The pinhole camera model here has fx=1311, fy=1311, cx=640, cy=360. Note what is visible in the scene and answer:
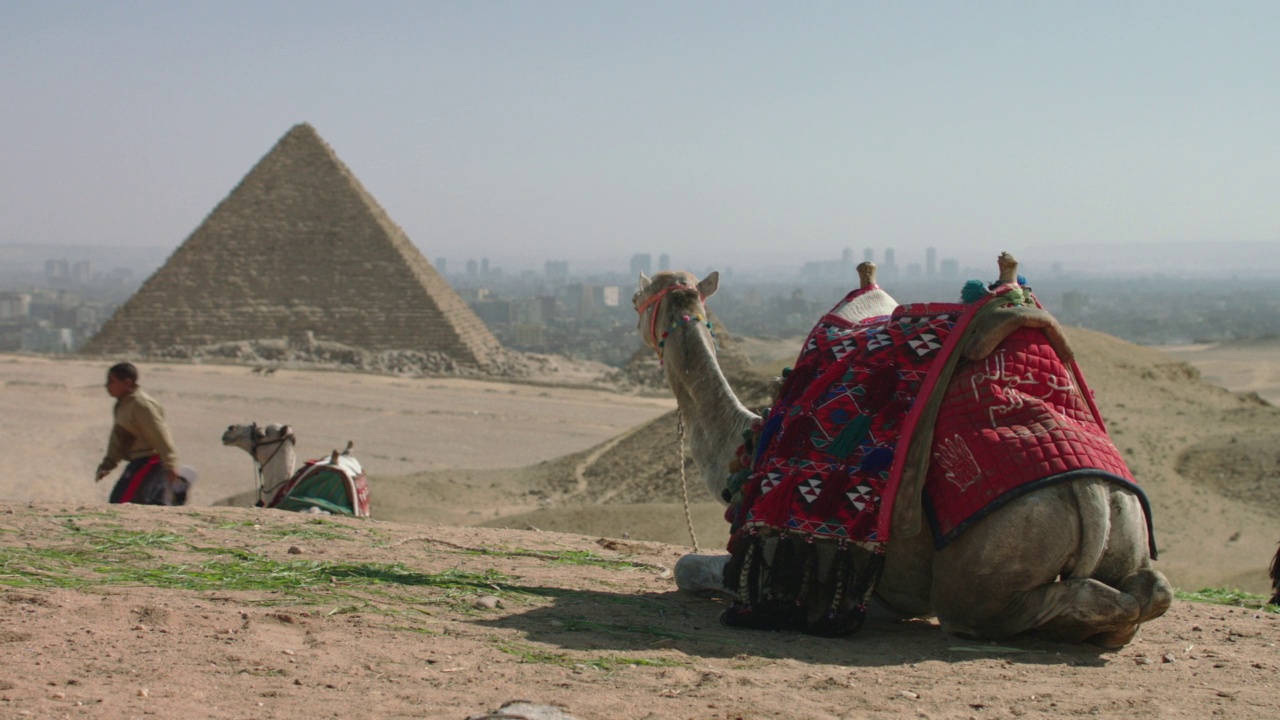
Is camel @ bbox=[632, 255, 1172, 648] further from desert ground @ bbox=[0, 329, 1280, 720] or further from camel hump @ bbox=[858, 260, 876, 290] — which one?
camel hump @ bbox=[858, 260, 876, 290]

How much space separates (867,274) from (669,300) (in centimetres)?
79

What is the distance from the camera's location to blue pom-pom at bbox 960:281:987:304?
4.19 metres

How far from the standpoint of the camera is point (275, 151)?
68.2m

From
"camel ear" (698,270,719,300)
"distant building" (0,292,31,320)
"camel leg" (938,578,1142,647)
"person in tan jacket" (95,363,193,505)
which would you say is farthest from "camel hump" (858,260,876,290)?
"distant building" (0,292,31,320)

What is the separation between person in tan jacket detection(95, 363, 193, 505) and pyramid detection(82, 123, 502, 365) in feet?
141

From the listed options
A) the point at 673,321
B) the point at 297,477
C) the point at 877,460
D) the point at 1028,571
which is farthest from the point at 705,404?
the point at 297,477

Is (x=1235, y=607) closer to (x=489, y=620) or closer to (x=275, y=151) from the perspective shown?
(x=489, y=620)

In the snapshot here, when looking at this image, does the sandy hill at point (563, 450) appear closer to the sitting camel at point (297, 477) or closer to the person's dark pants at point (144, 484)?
the sitting camel at point (297, 477)

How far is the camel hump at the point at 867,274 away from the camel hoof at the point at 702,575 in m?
1.22

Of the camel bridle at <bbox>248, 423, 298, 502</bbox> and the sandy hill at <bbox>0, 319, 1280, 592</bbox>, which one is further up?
the camel bridle at <bbox>248, 423, 298, 502</bbox>

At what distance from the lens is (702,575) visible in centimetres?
477

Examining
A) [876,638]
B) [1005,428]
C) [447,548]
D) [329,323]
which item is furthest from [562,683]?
[329,323]

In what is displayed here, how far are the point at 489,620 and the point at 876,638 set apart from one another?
1.24 m

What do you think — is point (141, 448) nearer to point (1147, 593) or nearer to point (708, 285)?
point (708, 285)
